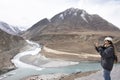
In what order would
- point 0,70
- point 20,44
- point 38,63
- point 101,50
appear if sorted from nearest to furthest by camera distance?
point 101,50 < point 0,70 < point 38,63 < point 20,44

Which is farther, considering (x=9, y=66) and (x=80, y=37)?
(x=80, y=37)

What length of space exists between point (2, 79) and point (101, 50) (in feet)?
138

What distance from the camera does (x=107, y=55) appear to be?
42.1ft

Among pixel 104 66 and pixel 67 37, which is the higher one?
pixel 67 37

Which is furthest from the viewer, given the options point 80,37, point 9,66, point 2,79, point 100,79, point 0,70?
point 80,37

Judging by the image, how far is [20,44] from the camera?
146875 millimetres

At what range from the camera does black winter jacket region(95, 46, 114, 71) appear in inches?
505

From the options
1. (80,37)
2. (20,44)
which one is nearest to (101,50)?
(20,44)

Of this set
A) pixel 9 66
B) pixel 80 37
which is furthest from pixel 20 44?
pixel 9 66

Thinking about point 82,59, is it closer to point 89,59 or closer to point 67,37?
point 89,59

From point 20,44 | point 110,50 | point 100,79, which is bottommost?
point 100,79

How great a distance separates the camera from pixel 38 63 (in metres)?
78.4

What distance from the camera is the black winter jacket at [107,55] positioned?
12.8 m

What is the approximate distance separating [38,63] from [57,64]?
16.5 feet
